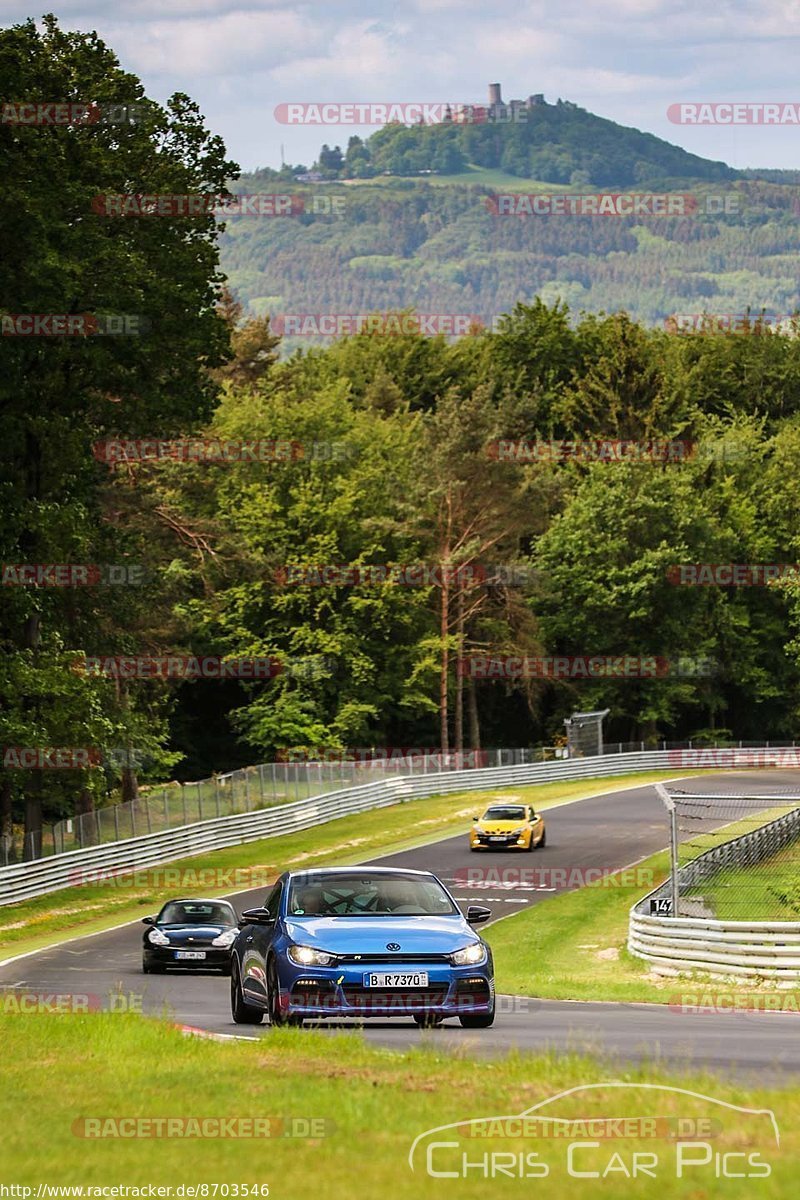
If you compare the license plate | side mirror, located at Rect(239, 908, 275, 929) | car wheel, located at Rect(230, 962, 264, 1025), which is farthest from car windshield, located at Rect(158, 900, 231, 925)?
the license plate

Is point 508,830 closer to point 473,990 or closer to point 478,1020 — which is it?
point 478,1020

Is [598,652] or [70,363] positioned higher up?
[70,363]

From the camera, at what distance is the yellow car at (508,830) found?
4744cm

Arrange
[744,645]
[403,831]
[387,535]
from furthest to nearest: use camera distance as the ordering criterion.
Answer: [744,645]
[387,535]
[403,831]

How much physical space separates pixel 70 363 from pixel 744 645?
59.4 m

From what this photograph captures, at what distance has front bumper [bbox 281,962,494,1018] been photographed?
14195mm

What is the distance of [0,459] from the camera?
4181 cm

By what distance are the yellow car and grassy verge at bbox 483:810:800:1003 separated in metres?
4.31

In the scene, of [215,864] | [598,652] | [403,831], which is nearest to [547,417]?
[598,652]

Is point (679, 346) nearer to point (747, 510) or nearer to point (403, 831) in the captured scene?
point (747, 510)

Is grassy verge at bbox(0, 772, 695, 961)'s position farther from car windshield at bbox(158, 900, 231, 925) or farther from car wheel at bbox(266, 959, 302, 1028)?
car wheel at bbox(266, 959, 302, 1028)

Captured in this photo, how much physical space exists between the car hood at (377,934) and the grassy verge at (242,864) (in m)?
17.8

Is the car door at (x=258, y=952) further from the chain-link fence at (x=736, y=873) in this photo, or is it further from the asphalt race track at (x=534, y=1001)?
the chain-link fence at (x=736, y=873)

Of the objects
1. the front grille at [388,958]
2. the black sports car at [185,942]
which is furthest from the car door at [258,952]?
the black sports car at [185,942]
